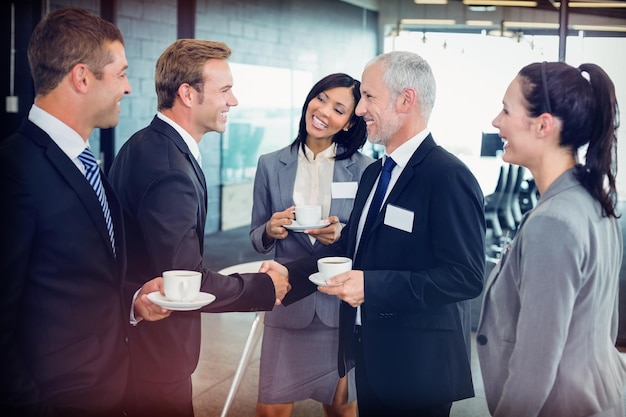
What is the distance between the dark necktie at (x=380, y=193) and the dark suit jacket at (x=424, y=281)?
0.04 metres

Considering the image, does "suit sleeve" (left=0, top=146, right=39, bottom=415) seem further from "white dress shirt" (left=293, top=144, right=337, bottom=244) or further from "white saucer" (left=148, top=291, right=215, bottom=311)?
"white dress shirt" (left=293, top=144, right=337, bottom=244)

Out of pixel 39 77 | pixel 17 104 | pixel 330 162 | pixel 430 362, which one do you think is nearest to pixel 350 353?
pixel 430 362

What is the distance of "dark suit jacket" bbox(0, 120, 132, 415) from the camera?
4.46 ft

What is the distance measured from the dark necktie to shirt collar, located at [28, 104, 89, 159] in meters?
0.76

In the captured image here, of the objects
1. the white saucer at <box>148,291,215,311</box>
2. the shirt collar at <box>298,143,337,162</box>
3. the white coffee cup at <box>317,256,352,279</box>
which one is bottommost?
the white saucer at <box>148,291,215,311</box>

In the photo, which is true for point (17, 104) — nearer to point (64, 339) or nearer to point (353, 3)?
point (353, 3)

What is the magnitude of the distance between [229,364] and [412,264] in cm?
233

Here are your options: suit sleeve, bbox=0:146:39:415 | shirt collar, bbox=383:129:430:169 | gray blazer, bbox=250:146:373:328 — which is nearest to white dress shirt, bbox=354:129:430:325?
shirt collar, bbox=383:129:430:169

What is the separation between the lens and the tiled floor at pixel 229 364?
10.9 ft

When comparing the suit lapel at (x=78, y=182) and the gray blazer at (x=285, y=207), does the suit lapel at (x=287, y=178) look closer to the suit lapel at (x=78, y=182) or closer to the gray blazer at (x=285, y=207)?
the gray blazer at (x=285, y=207)

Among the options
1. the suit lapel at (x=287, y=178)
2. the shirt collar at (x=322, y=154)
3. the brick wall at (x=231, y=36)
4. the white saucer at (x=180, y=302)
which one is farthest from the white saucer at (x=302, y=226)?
the brick wall at (x=231, y=36)

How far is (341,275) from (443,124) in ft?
9.40

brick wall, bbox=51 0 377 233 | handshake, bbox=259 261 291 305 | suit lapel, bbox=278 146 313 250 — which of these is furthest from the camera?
brick wall, bbox=51 0 377 233

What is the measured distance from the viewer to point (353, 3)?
15.0 ft
